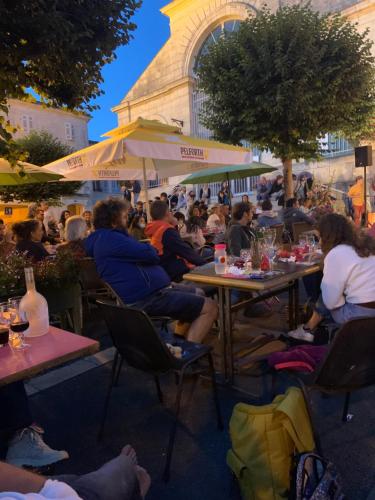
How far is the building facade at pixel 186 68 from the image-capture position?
17.4 m

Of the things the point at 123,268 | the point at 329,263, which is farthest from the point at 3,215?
the point at 329,263

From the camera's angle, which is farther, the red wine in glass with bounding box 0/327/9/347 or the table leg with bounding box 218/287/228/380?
the table leg with bounding box 218/287/228/380

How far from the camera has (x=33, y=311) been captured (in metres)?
2.00

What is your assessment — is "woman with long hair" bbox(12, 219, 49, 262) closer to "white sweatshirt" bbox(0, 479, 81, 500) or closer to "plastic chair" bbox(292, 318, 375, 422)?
"plastic chair" bbox(292, 318, 375, 422)

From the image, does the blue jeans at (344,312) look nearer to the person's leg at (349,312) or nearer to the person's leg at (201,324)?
the person's leg at (349,312)

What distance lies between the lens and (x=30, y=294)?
2016 mm

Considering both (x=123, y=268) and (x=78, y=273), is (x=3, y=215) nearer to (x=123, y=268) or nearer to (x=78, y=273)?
(x=78, y=273)

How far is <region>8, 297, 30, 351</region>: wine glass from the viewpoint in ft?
6.11

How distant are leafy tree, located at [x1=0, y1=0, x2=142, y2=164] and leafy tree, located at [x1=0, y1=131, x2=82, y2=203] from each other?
16.0 metres

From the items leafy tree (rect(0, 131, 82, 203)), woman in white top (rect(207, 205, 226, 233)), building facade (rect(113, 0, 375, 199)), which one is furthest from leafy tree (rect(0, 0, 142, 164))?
leafy tree (rect(0, 131, 82, 203))

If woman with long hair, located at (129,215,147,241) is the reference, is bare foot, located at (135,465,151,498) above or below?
below

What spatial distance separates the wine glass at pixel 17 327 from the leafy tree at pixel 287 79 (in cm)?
897

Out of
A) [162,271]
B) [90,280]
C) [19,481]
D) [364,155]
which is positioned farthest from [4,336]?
[364,155]

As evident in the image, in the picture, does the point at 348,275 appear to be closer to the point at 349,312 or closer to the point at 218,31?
the point at 349,312
